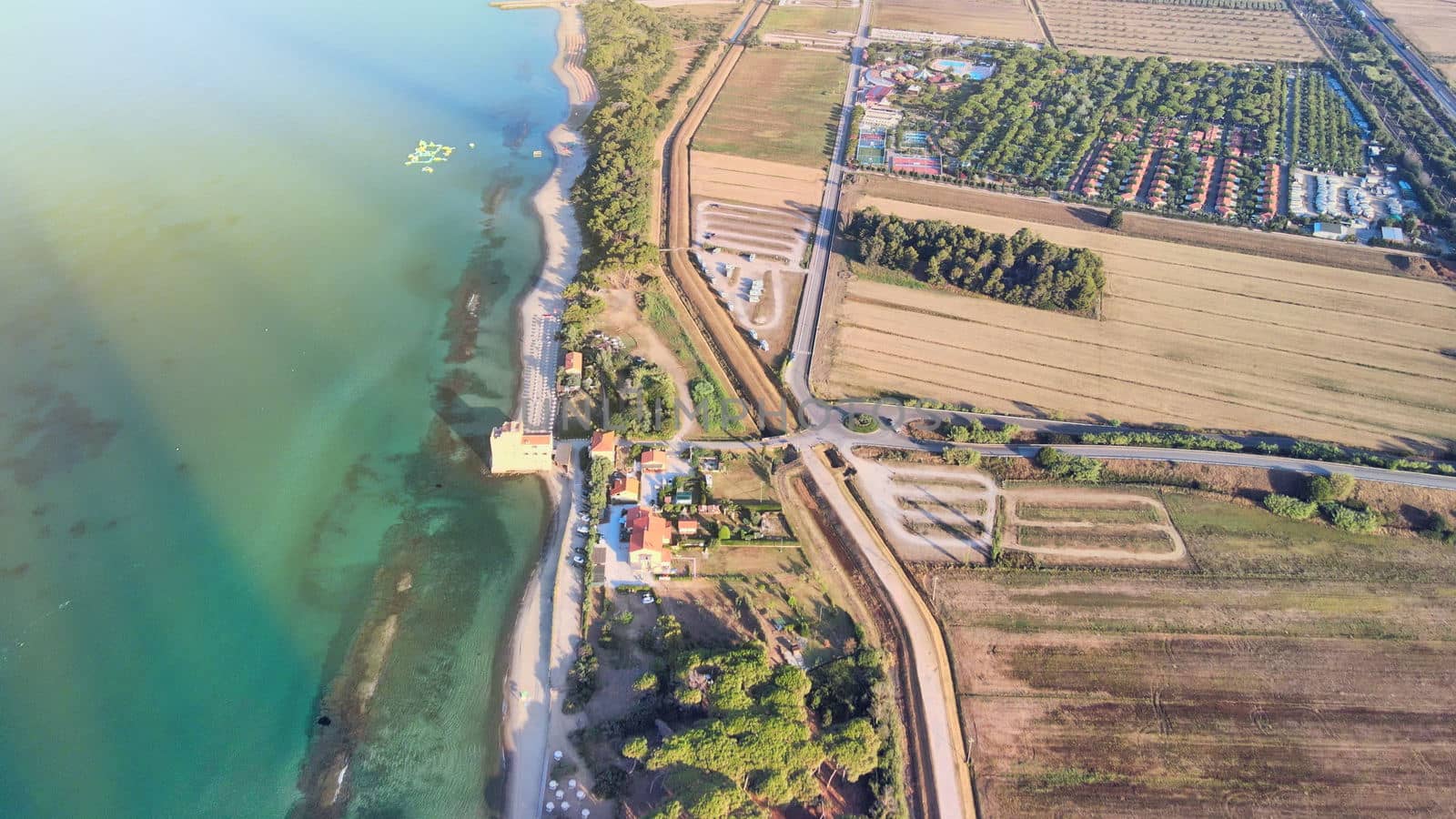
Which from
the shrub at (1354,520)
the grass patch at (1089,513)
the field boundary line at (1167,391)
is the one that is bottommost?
the grass patch at (1089,513)

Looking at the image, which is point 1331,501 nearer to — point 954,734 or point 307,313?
point 954,734

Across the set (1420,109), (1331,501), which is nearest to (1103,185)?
(1331,501)

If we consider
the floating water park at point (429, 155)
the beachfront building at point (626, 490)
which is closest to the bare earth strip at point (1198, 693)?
the beachfront building at point (626, 490)

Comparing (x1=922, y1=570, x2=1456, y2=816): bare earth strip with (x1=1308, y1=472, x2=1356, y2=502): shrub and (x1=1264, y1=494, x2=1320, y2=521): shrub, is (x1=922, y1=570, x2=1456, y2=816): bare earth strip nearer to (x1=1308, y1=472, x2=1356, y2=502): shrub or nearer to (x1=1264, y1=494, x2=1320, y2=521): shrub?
(x1=1264, y1=494, x2=1320, y2=521): shrub

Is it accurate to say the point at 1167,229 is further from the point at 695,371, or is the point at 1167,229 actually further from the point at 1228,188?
the point at 695,371

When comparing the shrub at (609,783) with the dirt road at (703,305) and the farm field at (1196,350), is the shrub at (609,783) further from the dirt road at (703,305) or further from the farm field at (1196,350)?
the farm field at (1196,350)

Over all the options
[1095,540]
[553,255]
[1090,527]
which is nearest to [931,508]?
[1090,527]

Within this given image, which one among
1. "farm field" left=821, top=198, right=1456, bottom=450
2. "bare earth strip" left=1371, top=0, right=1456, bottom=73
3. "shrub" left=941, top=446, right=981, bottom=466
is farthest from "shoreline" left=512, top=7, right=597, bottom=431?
"bare earth strip" left=1371, top=0, right=1456, bottom=73
